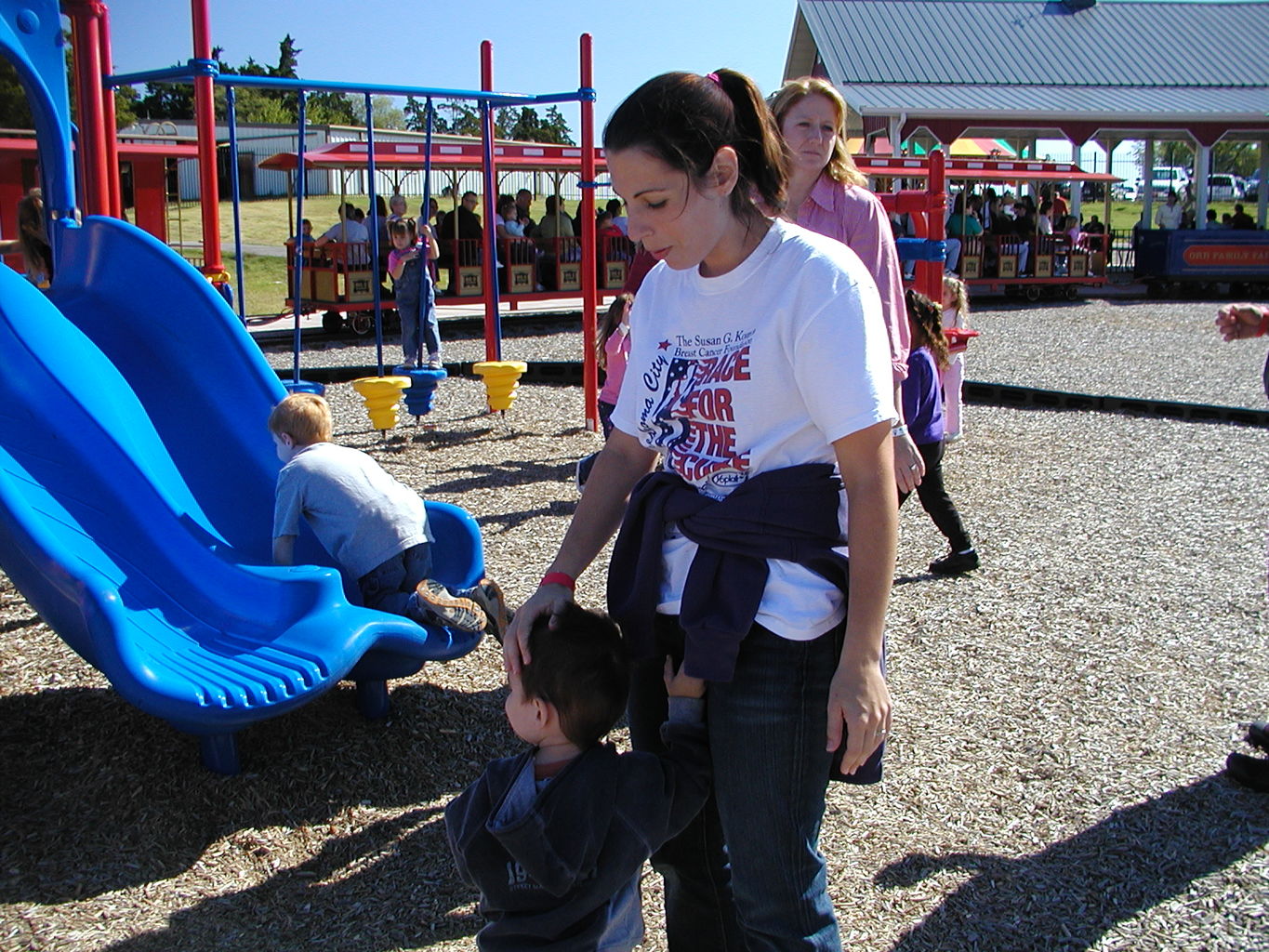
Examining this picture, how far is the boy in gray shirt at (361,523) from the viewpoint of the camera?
3564mm

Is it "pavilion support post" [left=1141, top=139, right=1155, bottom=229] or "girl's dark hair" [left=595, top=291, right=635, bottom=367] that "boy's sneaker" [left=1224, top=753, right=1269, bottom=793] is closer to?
"girl's dark hair" [left=595, top=291, right=635, bottom=367]

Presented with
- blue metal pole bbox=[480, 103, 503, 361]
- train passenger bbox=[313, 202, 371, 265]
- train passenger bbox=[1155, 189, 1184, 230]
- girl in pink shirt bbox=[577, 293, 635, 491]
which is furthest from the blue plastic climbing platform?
train passenger bbox=[1155, 189, 1184, 230]

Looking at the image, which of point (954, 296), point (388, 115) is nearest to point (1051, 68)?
point (954, 296)

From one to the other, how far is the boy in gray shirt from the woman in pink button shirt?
1.50m

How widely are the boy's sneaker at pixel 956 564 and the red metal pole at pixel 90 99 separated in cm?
392

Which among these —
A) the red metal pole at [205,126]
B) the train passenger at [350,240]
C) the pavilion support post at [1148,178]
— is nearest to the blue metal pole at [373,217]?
the red metal pole at [205,126]

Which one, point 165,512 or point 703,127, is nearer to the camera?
point 703,127

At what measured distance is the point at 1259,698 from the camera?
3.85 m

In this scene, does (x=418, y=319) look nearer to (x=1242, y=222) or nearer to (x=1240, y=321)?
(x=1240, y=321)

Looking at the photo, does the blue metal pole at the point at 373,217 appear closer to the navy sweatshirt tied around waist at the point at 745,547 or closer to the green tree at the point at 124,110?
the navy sweatshirt tied around waist at the point at 745,547

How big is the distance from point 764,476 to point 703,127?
482 millimetres

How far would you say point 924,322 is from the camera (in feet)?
15.1

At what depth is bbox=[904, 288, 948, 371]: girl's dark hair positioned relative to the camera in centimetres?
457

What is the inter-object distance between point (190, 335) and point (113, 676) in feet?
6.46
